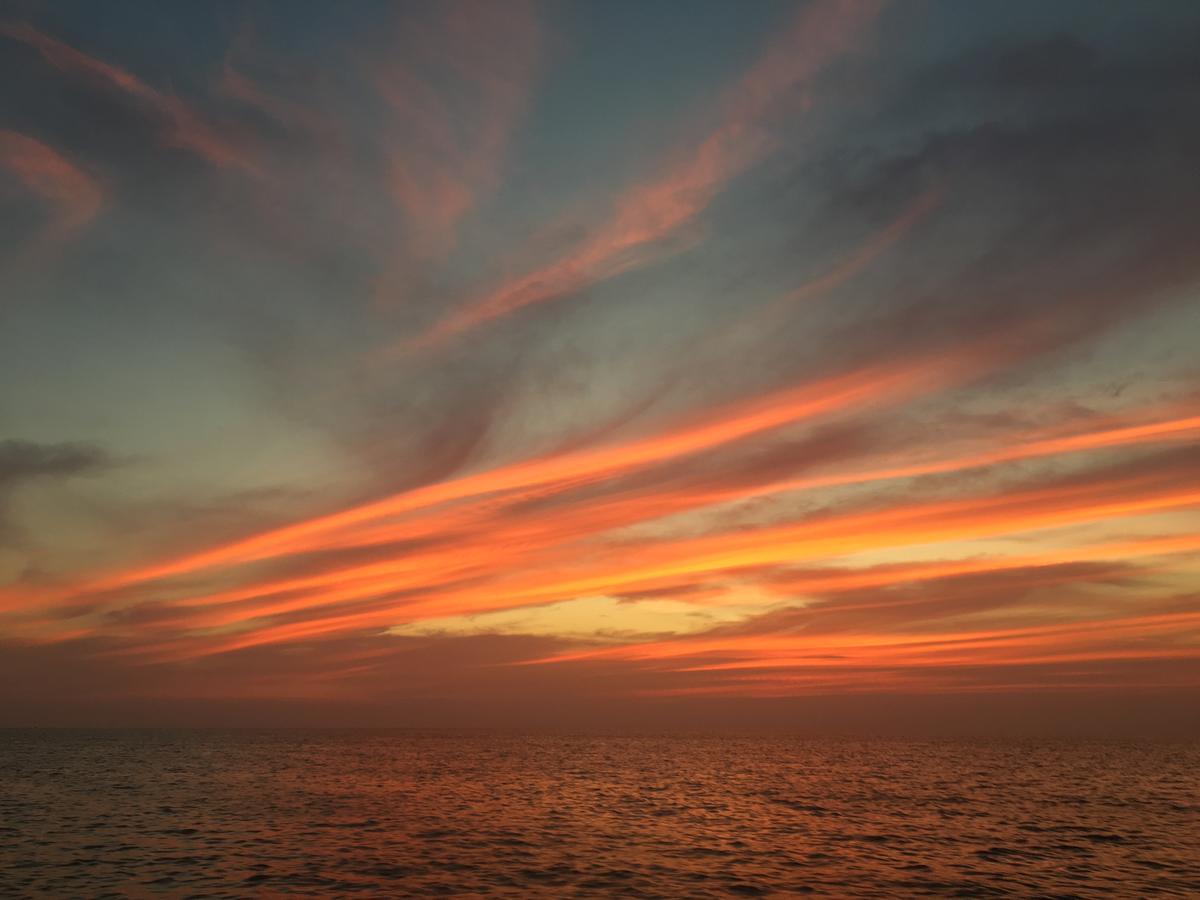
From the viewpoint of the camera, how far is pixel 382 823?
55.6 metres

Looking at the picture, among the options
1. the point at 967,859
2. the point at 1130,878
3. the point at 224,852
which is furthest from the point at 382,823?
the point at 1130,878

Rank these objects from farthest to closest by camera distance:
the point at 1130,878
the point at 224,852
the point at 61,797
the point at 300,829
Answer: the point at 61,797 → the point at 300,829 → the point at 224,852 → the point at 1130,878

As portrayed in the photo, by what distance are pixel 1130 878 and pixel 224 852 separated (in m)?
44.2

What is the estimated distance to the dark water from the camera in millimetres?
36438

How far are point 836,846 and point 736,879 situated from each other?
12.2 metres

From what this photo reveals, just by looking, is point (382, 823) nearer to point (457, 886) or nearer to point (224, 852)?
point (224, 852)

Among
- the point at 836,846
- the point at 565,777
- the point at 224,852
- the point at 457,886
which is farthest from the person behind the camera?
the point at 565,777

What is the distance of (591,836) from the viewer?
164 ft

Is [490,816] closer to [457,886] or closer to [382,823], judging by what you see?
[382,823]

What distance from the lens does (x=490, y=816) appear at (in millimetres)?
60062

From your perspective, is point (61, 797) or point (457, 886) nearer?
point (457, 886)

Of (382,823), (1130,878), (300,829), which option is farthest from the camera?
(382,823)

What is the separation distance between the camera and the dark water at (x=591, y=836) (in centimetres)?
3644

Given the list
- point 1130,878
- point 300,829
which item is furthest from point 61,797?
point 1130,878
